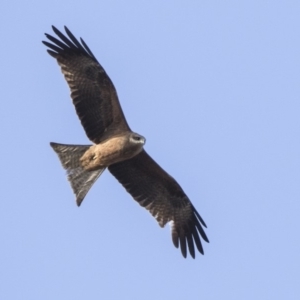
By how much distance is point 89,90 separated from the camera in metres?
14.7

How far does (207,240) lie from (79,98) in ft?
10.8

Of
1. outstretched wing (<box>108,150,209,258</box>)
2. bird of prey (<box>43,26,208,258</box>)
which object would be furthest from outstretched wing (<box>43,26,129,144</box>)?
outstretched wing (<box>108,150,209,258</box>)

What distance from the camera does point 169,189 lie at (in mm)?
15773

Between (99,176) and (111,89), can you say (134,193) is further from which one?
(111,89)

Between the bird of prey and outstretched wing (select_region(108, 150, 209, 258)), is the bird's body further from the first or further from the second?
outstretched wing (select_region(108, 150, 209, 258))

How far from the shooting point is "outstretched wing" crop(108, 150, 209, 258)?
15461mm

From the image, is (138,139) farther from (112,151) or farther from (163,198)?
(163,198)

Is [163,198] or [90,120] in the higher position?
[90,120]

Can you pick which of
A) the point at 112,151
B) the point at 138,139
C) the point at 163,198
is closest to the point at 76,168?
the point at 112,151

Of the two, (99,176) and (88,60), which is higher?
(88,60)

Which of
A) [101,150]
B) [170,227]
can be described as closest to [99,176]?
[101,150]

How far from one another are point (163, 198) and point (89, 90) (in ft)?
7.69

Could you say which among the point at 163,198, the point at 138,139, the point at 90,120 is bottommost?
the point at 163,198

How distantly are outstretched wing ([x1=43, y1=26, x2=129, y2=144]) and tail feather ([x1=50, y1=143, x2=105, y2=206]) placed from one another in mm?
316
